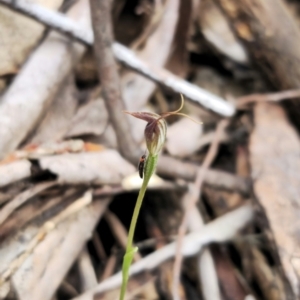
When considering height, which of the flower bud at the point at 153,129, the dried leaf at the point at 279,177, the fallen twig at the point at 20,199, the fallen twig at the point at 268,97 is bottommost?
the dried leaf at the point at 279,177

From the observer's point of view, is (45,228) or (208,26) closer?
(45,228)

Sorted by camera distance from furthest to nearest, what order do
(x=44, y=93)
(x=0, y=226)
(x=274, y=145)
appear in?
(x=274, y=145)
(x=44, y=93)
(x=0, y=226)

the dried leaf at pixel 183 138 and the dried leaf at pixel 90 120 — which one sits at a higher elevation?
the dried leaf at pixel 90 120

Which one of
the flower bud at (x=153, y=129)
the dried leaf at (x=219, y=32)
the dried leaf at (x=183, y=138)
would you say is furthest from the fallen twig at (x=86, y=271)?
the dried leaf at (x=219, y=32)

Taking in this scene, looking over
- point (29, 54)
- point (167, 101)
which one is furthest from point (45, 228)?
point (167, 101)

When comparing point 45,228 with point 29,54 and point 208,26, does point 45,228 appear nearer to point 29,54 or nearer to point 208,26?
point 29,54

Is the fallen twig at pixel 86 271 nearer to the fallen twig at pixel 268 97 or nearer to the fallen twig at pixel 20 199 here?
the fallen twig at pixel 20 199
